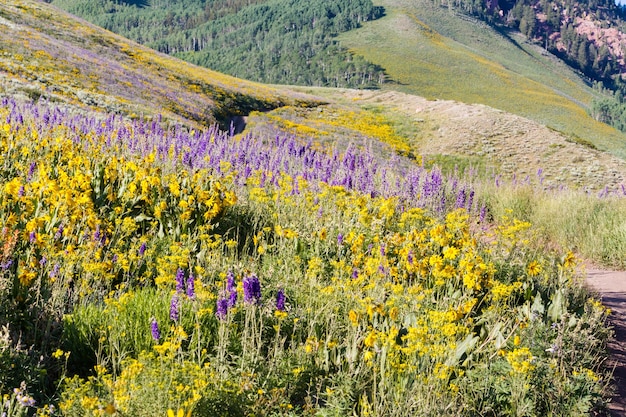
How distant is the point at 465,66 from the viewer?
130 meters

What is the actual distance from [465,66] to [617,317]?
134 m

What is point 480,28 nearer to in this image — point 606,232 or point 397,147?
point 397,147

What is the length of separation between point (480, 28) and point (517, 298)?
8306 inches

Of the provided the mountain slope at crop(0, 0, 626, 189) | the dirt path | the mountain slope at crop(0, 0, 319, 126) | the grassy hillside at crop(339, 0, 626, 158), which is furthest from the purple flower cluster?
the grassy hillside at crop(339, 0, 626, 158)

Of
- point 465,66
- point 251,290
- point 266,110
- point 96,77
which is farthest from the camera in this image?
point 465,66

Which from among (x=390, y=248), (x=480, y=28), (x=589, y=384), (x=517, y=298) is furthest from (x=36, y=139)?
(x=480, y=28)

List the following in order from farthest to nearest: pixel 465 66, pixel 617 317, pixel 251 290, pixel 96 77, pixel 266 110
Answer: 1. pixel 465 66
2. pixel 266 110
3. pixel 96 77
4. pixel 617 317
5. pixel 251 290

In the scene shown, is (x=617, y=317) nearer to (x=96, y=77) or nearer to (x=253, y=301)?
(x=253, y=301)

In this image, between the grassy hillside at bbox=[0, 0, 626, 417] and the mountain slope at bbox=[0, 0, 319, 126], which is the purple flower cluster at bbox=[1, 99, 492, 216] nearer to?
the grassy hillside at bbox=[0, 0, 626, 417]

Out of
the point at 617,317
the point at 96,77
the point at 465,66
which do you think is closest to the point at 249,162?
the point at 617,317

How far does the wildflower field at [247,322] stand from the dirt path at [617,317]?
23 centimetres

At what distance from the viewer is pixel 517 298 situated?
5.57m

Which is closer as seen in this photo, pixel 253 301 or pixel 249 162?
pixel 253 301

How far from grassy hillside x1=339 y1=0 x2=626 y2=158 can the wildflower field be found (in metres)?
62.7
